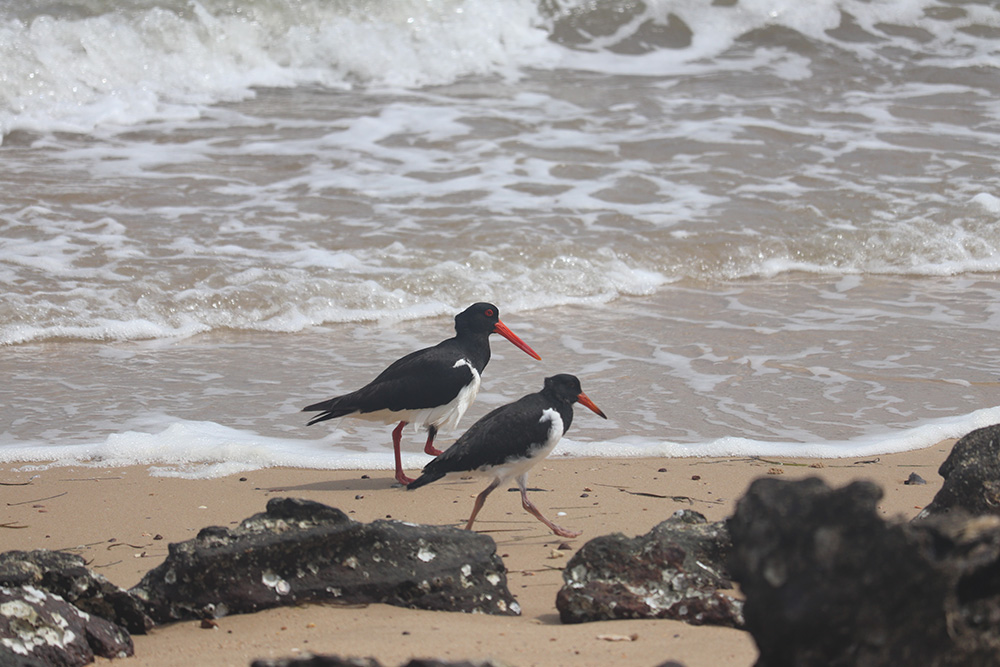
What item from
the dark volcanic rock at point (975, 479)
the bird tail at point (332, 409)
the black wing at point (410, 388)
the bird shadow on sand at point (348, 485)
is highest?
the dark volcanic rock at point (975, 479)

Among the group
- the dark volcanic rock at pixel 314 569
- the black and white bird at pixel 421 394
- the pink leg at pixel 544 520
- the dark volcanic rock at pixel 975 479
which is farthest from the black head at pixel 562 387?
the dark volcanic rock at pixel 975 479

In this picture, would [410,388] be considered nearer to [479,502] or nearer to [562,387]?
[562,387]

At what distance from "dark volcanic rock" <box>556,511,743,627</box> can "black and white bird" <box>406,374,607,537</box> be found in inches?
39.7

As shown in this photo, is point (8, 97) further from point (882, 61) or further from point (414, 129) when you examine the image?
point (882, 61)

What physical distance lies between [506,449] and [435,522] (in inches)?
19.1

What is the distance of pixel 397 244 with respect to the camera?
8.93 meters

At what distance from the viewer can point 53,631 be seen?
8.43 ft

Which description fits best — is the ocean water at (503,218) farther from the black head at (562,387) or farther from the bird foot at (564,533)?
the bird foot at (564,533)

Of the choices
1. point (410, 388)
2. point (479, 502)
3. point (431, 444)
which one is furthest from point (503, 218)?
point (479, 502)

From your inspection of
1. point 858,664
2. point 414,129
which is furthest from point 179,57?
point 858,664

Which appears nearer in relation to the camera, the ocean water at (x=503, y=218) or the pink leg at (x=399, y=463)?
the pink leg at (x=399, y=463)

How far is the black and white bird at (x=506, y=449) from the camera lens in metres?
4.09

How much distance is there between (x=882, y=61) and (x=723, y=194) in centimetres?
652

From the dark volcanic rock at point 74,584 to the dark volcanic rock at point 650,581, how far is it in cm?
120
